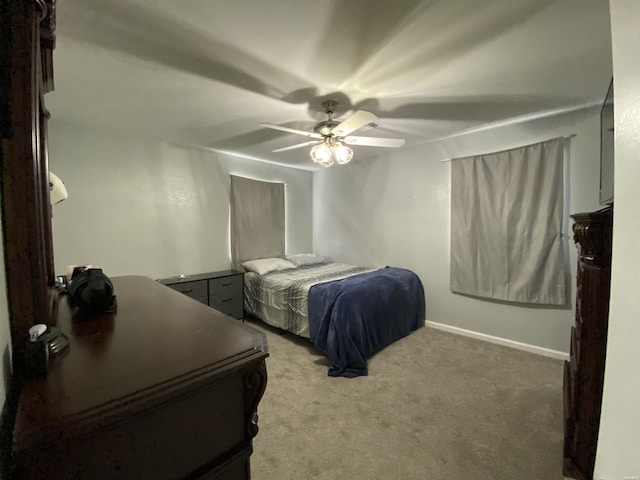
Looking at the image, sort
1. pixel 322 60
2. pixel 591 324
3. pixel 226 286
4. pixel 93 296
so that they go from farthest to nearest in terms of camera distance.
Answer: pixel 226 286 → pixel 322 60 → pixel 591 324 → pixel 93 296

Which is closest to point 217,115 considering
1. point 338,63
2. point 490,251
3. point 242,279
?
point 338,63

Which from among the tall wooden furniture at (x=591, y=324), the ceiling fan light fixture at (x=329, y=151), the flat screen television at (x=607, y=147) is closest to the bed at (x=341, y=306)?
the ceiling fan light fixture at (x=329, y=151)

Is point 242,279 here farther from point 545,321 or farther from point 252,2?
point 545,321

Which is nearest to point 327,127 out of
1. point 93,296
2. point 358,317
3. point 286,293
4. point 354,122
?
point 354,122

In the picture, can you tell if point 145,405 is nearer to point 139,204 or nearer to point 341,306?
point 341,306

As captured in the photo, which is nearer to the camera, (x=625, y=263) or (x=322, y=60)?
(x=625, y=263)

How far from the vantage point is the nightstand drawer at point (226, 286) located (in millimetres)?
3373

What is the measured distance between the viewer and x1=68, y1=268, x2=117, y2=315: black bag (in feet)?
3.17

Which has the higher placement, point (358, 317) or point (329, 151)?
point (329, 151)

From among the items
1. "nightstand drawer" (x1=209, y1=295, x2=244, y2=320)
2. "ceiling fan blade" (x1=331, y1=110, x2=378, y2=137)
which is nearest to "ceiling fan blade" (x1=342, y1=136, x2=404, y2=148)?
"ceiling fan blade" (x1=331, y1=110, x2=378, y2=137)

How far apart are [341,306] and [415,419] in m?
1.01

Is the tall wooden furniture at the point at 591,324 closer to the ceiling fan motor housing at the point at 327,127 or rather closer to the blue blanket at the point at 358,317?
the blue blanket at the point at 358,317

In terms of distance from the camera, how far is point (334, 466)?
4.98 ft

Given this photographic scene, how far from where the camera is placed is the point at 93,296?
0.96 metres
